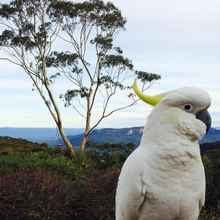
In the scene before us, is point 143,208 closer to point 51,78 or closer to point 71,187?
point 71,187

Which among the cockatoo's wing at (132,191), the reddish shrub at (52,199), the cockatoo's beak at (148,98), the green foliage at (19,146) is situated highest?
the cockatoo's beak at (148,98)

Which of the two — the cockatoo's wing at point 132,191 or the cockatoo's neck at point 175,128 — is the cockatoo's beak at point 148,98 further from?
the cockatoo's wing at point 132,191

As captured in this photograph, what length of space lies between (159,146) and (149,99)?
11.5 inches

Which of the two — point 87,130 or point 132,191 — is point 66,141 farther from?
point 132,191

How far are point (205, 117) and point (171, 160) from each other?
270 mm

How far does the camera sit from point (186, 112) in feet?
7.52

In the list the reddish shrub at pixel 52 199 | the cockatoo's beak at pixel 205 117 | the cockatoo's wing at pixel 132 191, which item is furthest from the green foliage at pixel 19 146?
the cockatoo's beak at pixel 205 117

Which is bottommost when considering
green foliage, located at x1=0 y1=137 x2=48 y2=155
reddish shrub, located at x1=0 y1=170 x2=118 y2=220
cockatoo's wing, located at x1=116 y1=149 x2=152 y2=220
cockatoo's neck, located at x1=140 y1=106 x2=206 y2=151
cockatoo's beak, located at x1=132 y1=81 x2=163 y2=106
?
reddish shrub, located at x1=0 y1=170 x2=118 y2=220

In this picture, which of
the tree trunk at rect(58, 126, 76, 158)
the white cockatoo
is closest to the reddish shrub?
the white cockatoo

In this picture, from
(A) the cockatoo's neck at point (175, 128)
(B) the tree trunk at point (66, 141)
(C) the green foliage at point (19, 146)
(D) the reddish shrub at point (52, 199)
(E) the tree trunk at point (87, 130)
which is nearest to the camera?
(A) the cockatoo's neck at point (175, 128)

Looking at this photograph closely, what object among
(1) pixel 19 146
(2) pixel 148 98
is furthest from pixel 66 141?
(2) pixel 148 98

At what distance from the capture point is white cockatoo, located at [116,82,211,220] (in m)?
2.25

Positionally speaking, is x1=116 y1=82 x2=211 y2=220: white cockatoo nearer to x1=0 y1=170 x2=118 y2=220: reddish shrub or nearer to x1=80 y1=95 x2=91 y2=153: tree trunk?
x1=0 y1=170 x2=118 y2=220: reddish shrub

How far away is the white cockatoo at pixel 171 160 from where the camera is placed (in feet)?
7.39
